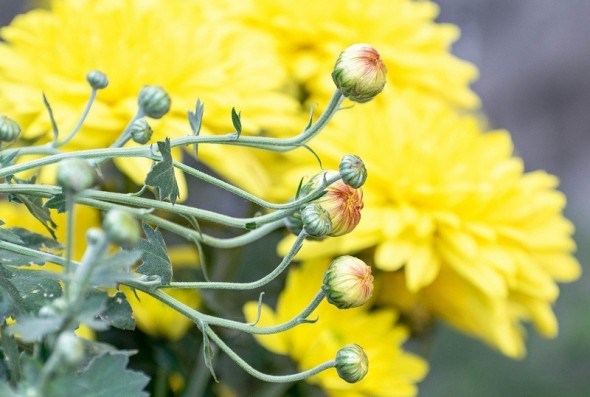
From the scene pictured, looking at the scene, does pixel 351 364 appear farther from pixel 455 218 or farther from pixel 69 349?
pixel 455 218

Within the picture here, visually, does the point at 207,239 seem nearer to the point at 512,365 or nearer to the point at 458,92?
the point at 458,92

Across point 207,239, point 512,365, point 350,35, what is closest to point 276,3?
point 350,35

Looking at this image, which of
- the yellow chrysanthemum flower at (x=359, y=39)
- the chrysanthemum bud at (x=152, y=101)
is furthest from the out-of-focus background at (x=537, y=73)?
the chrysanthemum bud at (x=152, y=101)

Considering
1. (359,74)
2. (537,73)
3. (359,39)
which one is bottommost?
(359,74)

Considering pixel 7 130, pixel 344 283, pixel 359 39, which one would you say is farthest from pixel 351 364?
pixel 359 39

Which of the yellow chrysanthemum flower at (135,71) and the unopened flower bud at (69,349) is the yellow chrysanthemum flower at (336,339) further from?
the unopened flower bud at (69,349)

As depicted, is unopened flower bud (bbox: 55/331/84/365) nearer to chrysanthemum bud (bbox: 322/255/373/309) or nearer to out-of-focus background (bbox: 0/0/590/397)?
chrysanthemum bud (bbox: 322/255/373/309)
